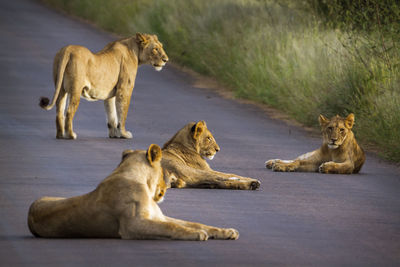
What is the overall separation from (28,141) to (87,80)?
106 centimetres

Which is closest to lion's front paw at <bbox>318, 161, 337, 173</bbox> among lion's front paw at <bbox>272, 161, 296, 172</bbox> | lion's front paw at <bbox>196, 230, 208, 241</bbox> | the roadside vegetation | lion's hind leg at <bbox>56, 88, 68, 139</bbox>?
lion's front paw at <bbox>272, 161, 296, 172</bbox>

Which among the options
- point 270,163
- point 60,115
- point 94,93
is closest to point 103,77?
point 94,93

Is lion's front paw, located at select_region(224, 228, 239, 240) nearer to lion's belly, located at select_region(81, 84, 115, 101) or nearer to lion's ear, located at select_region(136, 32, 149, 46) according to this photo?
lion's belly, located at select_region(81, 84, 115, 101)

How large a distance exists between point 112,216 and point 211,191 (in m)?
2.66

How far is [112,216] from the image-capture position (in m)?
7.03

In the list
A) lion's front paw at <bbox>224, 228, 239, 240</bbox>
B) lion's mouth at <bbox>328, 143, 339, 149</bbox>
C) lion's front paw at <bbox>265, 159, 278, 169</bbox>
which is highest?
lion's front paw at <bbox>224, 228, 239, 240</bbox>

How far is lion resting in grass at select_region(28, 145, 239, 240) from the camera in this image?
7000 mm

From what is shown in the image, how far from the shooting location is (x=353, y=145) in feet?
36.0

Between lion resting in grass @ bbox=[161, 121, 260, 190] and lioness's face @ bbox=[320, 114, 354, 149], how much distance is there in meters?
1.52

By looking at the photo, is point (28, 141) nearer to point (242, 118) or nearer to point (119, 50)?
point (119, 50)

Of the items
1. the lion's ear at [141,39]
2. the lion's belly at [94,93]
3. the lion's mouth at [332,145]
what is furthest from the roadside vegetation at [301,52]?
the lion's belly at [94,93]

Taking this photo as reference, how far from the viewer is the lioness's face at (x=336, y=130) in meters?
10.9

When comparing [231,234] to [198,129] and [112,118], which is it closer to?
[198,129]

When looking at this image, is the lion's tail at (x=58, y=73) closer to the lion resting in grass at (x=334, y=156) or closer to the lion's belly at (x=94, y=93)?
the lion's belly at (x=94, y=93)
